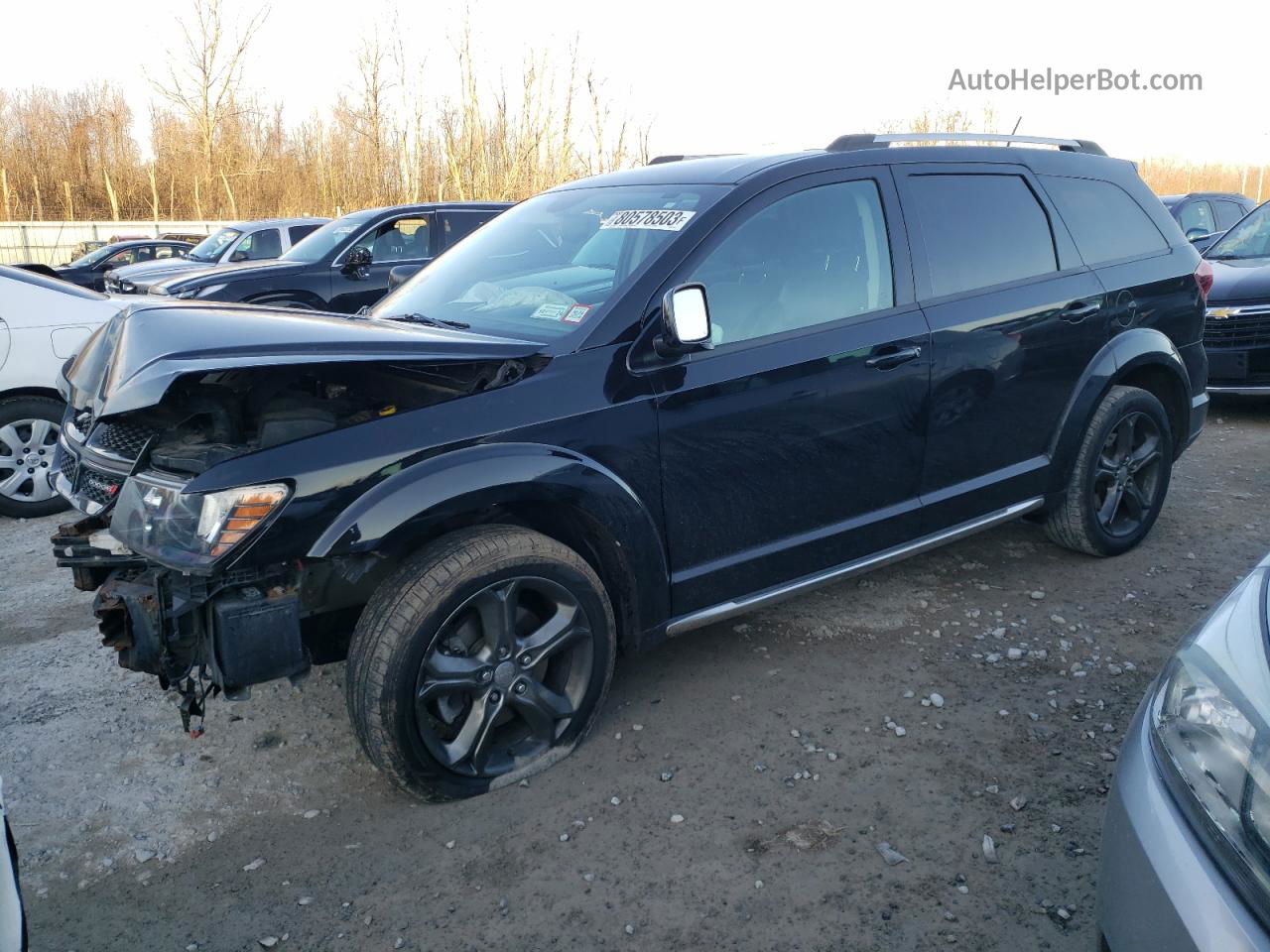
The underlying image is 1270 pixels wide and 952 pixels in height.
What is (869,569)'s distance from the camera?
11.9 ft

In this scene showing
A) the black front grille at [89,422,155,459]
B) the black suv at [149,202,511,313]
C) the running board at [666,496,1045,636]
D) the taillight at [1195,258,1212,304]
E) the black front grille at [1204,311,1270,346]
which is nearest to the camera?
the black front grille at [89,422,155,459]

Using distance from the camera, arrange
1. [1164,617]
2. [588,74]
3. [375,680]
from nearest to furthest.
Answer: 1. [375,680]
2. [1164,617]
3. [588,74]

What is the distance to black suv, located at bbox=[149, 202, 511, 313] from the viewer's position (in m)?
9.33

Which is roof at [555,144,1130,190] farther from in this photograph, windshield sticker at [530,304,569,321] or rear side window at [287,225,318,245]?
rear side window at [287,225,318,245]

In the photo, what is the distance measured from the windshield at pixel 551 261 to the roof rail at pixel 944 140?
2.52 feet

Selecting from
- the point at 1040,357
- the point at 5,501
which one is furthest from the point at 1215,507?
the point at 5,501

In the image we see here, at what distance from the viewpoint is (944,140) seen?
4.08 m

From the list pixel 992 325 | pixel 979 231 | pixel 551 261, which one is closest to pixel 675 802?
pixel 551 261

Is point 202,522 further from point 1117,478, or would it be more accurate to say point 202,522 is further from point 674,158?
point 1117,478

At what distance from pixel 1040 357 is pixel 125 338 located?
339 centimetres

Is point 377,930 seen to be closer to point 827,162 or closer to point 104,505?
point 104,505

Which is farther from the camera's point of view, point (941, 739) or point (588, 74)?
point (588, 74)

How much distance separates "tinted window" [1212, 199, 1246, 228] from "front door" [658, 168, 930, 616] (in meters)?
Result: 14.1

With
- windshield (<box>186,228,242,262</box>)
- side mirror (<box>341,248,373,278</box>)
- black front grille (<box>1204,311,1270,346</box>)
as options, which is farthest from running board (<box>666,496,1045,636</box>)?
windshield (<box>186,228,242,262</box>)
